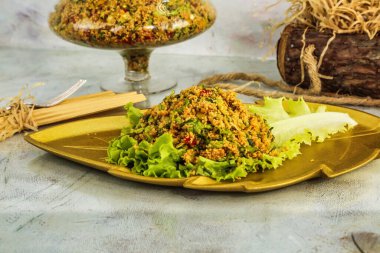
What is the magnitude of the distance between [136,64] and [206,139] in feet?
3.48

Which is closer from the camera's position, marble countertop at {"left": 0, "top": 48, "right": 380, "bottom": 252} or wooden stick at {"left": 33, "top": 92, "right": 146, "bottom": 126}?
marble countertop at {"left": 0, "top": 48, "right": 380, "bottom": 252}

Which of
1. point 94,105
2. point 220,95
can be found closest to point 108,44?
point 94,105

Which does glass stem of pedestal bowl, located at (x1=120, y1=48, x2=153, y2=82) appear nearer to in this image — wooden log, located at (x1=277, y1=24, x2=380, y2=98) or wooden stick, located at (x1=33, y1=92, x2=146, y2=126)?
wooden stick, located at (x1=33, y1=92, x2=146, y2=126)

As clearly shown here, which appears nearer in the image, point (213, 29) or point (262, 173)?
point (262, 173)

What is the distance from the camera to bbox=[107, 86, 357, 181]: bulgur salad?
1.50 metres

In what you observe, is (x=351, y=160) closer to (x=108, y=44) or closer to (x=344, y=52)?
(x=344, y=52)

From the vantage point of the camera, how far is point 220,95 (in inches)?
65.2

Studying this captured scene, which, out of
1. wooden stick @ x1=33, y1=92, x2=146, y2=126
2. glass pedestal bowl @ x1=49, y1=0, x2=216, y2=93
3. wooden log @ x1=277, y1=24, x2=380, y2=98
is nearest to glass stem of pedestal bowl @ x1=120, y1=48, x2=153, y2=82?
glass pedestal bowl @ x1=49, y1=0, x2=216, y2=93

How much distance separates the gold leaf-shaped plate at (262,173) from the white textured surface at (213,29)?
1.26 metres

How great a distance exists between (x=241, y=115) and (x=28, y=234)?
1.99ft

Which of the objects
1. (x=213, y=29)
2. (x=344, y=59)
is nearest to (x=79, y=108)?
(x=344, y=59)

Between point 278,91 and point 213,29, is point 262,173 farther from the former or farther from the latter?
point 213,29

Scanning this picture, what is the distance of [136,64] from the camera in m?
2.53

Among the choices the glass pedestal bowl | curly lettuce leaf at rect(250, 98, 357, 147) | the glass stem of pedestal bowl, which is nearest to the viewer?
curly lettuce leaf at rect(250, 98, 357, 147)
